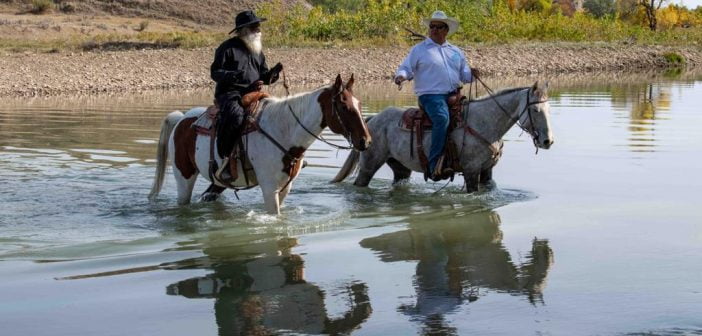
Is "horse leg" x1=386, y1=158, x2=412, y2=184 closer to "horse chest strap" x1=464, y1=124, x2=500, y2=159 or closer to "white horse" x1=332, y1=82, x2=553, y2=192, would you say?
"white horse" x1=332, y1=82, x2=553, y2=192

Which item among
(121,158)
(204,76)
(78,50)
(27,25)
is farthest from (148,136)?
(27,25)

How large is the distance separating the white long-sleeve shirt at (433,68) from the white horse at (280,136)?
2308mm

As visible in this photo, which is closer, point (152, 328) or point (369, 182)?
point (152, 328)

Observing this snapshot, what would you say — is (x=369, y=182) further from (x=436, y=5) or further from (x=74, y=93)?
(x=436, y=5)

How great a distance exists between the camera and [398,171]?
1349 centimetres

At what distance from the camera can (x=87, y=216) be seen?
1152cm

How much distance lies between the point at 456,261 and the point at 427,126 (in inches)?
140

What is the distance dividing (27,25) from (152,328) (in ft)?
155

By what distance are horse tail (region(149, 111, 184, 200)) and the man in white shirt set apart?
247 cm

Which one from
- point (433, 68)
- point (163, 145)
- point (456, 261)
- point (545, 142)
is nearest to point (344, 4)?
point (433, 68)

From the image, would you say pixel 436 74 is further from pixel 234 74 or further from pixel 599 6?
pixel 599 6

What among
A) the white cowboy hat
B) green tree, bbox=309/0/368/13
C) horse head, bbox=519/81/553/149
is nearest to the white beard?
the white cowboy hat

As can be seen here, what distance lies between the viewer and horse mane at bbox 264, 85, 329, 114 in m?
9.89

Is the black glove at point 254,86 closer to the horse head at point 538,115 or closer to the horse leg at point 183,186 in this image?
the horse leg at point 183,186
